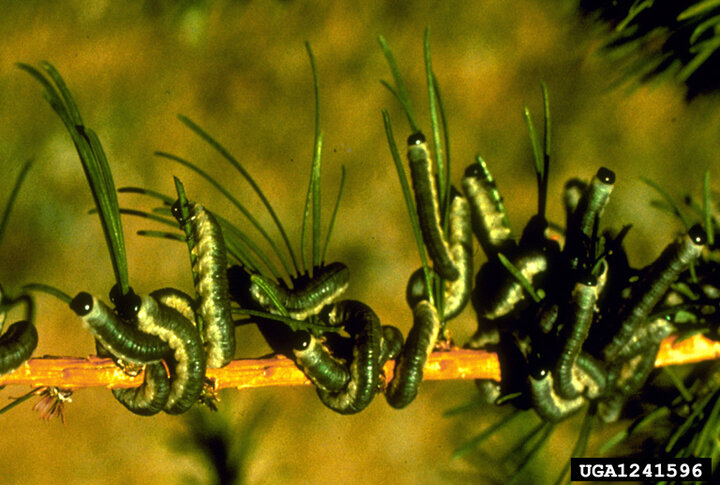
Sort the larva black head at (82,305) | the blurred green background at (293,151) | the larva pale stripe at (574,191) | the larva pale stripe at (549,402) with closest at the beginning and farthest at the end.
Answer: the larva black head at (82,305) < the larva pale stripe at (549,402) < the larva pale stripe at (574,191) < the blurred green background at (293,151)

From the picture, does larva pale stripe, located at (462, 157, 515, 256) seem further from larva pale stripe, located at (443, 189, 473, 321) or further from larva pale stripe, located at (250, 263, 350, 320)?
larva pale stripe, located at (250, 263, 350, 320)

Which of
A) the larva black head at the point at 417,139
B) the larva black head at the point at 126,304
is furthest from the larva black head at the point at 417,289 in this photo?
the larva black head at the point at 126,304

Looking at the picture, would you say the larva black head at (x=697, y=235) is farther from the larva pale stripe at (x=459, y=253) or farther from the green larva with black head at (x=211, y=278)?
the green larva with black head at (x=211, y=278)

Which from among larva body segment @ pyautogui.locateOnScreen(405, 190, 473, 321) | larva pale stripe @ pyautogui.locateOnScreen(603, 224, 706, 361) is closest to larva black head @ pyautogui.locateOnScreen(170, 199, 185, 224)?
larva body segment @ pyautogui.locateOnScreen(405, 190, 473, 321)

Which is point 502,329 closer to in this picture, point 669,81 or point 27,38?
point 669,81

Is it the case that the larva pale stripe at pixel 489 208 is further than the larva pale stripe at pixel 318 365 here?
Yes

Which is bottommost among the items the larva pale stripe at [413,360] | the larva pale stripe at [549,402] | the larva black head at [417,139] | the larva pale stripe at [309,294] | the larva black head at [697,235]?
the larva pale stripe at [549,402]

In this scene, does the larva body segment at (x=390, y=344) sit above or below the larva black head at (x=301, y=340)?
below
